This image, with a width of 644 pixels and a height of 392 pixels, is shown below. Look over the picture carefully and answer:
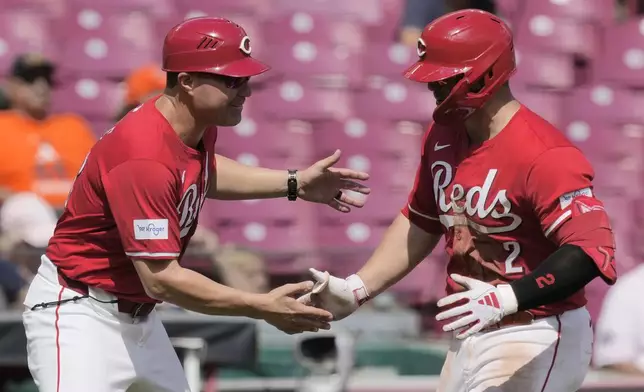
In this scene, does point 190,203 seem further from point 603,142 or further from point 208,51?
point 603,142

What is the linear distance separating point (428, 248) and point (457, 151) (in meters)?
0.50

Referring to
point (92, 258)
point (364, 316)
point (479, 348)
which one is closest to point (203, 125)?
point (92, 258)

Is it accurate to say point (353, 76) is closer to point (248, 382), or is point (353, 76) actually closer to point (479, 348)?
point (248, 382)

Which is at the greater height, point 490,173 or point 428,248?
point 490,173

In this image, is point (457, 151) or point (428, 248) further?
point (428, 248)

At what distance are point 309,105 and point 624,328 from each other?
3.02 metres

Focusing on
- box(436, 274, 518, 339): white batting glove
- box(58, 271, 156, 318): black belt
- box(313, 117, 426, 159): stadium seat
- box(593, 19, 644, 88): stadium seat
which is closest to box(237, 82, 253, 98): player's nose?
box(58, 271, 156, 318): black belt

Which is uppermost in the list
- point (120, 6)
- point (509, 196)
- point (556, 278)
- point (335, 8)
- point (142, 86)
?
point (509, 196)

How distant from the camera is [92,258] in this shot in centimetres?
414

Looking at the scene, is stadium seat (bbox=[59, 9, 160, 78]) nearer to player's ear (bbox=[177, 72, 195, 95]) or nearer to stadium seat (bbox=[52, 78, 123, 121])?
stadium seat (bbox=[52, 78, 123, 121])

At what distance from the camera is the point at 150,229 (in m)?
3.88

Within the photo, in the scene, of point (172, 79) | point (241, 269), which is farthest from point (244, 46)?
point (241, 269)

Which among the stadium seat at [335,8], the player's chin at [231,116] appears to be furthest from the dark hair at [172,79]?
the stadium seat at [335,8]

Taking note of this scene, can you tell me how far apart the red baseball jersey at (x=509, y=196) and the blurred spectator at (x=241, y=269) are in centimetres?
262
